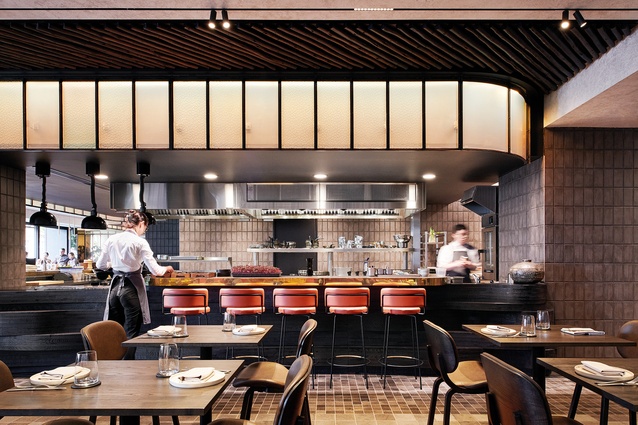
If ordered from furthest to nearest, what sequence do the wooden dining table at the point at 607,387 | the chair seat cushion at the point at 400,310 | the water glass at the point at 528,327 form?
the chair seat cushion at the point at 400,310
the water glass at the point at 528,327
the wooden dining table at the point at 607,387

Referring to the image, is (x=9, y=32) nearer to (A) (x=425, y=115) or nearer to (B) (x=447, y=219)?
(A) (x=425, y=115)

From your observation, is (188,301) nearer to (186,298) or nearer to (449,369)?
(186,298)

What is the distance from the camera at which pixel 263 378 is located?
356 cm

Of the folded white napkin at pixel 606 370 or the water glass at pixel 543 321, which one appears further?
the water glass at pixel 543 321

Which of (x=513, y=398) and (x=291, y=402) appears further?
(x=513, y=398)

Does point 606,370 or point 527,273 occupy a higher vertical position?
point 527,273

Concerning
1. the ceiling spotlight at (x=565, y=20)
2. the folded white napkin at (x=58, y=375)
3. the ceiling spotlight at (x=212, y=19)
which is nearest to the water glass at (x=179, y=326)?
the folded white napkin at (x=58, y=375)

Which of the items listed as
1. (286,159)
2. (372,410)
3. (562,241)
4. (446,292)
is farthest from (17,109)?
(562,241)

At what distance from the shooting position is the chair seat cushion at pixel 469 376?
3482 millimetres

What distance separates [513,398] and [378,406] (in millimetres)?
2929

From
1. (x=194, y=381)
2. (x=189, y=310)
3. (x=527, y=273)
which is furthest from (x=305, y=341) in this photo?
(x=527, y=273)

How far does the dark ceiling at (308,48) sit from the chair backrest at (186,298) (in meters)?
2.45

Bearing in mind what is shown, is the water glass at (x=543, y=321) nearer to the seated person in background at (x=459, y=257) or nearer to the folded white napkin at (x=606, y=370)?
the folded white napkin at (x=606, y=370)

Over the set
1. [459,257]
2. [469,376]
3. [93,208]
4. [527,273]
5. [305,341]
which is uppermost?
[93,208]
